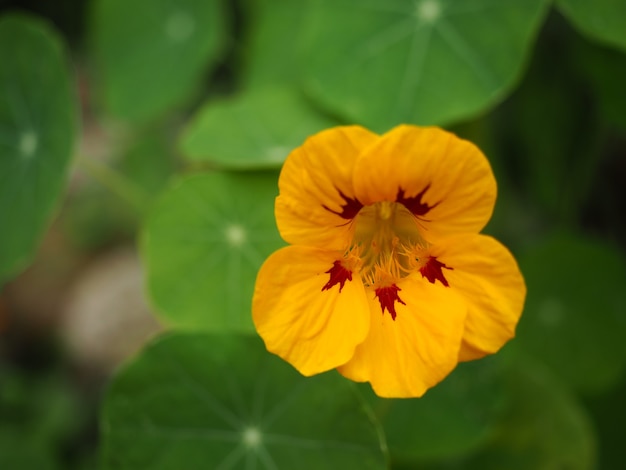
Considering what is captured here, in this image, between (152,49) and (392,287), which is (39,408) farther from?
(392,287)

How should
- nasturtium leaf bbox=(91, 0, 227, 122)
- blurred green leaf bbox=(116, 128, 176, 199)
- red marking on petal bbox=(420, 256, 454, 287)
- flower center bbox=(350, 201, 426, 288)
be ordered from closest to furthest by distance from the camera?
red marking on petal bbox=(420, 256, 454, 287) < flower center bbox=(350, 201, 426, 288) < nasturtium leaf bbox=(91, 0, 227, 122) < blurred green leaf bbox=(116, 128, 176, 199)

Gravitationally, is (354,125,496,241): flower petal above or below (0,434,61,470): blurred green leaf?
above

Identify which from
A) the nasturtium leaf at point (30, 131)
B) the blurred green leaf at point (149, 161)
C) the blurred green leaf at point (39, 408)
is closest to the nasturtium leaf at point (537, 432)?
the nasturtium leaf at point (30, 131)

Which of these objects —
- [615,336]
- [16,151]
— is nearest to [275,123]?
[16,151]

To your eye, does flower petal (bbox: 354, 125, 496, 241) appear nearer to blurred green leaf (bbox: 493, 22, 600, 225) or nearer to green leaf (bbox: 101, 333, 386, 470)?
green leaf (bbox: 101, 333, 386, 470)

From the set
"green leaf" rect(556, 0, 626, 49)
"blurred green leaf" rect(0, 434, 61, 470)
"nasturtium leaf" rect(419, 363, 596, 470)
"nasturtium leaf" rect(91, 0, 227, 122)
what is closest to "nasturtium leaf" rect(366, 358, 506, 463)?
"nasturtium leaf" rect(419, 363, 596, 470)

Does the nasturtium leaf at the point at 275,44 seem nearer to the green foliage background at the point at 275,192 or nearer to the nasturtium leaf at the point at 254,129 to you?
the green foliage background at the point at 275,192
